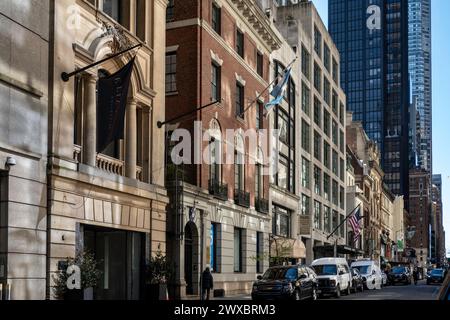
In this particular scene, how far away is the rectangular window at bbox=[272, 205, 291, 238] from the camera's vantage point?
52.4 metres

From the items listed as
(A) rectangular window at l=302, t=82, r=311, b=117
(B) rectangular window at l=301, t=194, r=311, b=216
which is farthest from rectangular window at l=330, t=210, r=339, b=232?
(A) rectangular window at l=302, t=82, r=311, b=117

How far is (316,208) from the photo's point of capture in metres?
68.9

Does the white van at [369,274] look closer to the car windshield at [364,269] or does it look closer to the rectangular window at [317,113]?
the car windshield at [364,269]

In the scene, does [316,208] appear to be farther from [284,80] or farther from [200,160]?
[200,160]

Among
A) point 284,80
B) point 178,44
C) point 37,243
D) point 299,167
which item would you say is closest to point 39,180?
Answer: point 37,243

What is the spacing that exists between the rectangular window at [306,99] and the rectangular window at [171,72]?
27.3 meters

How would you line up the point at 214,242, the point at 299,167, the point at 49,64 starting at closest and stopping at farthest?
the point at 49,64 → the point at 214,242 → the point at 299,167

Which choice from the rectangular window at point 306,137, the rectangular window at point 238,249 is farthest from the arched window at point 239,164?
the rectangular window at point 306,137

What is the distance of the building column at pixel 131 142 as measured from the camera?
1054 inches

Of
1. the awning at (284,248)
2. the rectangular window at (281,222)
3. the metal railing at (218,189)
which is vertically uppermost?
the metal railing at (218,189)

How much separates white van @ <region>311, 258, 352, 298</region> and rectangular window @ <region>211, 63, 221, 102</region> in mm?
11201

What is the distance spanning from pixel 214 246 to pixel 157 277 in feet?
35.7

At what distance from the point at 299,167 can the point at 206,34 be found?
2519 cm

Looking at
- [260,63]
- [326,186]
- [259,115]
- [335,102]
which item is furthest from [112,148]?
[335,102]
